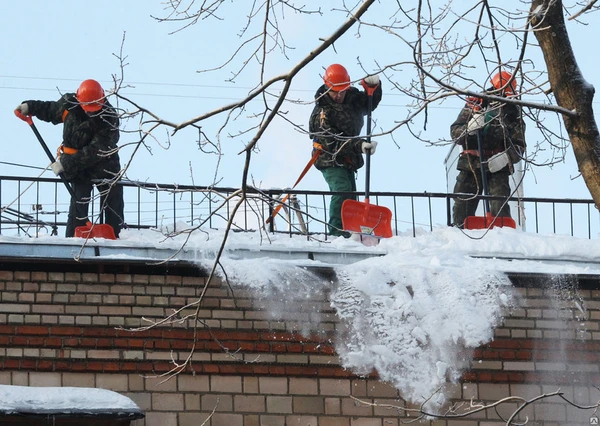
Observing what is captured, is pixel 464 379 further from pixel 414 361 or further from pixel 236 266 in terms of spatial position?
pixel 236 266

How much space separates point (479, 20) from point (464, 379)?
304 centimetres

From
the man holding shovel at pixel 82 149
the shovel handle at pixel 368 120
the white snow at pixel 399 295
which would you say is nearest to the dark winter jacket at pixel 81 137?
the man holding shovel at pixel 82 149

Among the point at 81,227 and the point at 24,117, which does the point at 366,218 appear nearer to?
the point at 81,227

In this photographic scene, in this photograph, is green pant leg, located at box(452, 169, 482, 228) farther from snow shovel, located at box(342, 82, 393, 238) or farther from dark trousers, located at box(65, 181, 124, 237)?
dark trousers, located at box(65, 181, 124, 237)

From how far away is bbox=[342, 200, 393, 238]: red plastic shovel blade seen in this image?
10695mm

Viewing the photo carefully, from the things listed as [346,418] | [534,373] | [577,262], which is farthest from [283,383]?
[577,262]

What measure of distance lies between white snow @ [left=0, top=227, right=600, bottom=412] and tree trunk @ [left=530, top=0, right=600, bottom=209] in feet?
8.75

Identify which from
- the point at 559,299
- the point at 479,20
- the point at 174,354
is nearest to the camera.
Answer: the point at 479,20

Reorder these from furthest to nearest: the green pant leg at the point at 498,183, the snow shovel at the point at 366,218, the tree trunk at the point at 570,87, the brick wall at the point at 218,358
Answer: the green pant leg at the point at 498,183 < the snow shovel at the point at 366,218 < the brick wall at the point at 218,358 < the tree trunk at the point at 570,87

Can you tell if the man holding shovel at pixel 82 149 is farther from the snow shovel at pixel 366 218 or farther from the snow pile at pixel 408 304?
the snow shovel at pixel 366 218

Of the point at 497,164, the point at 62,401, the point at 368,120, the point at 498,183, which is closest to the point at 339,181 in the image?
the point at 368,120

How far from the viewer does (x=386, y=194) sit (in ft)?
35.4

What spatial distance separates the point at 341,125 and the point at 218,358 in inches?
121

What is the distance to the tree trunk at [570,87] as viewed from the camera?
21.6 feet
